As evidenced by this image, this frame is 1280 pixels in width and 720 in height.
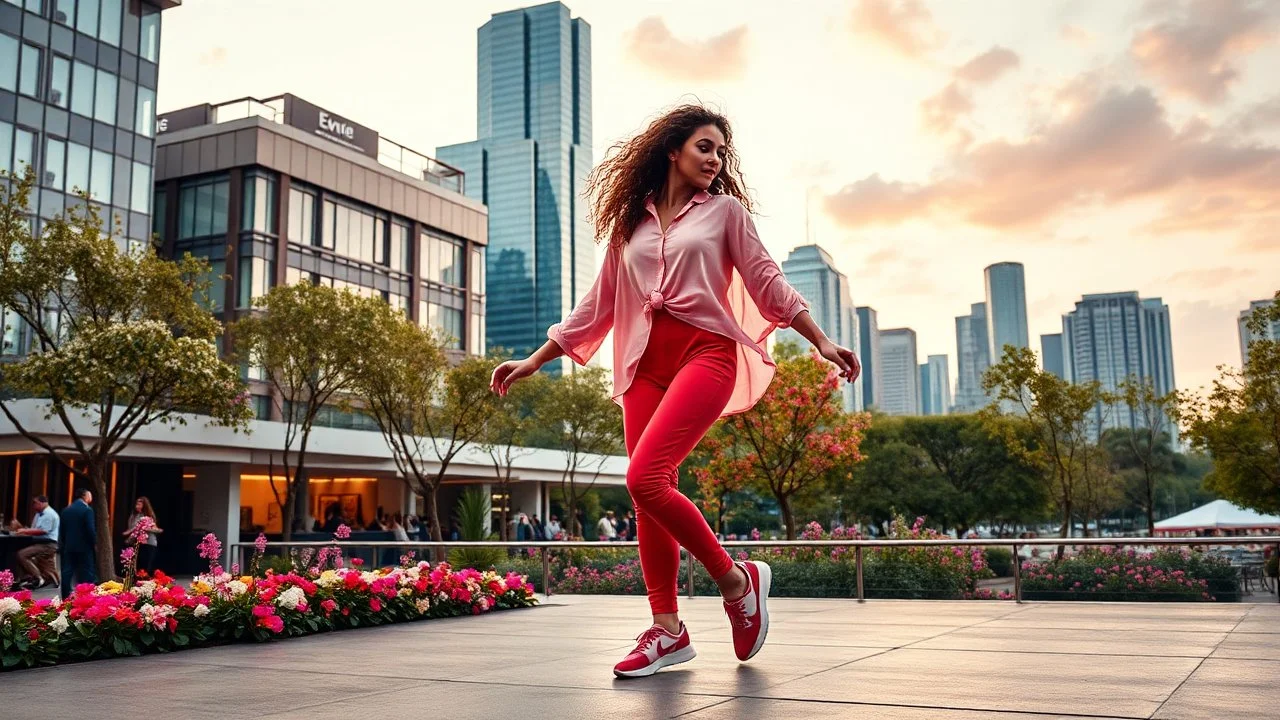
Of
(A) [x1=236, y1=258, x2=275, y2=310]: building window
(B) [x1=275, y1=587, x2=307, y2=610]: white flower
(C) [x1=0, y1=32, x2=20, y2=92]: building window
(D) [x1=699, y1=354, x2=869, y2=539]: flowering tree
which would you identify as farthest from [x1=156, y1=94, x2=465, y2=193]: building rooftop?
(B) [x1=275, y1=587, x2=307, y2=610]: white flower

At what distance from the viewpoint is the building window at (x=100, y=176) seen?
3453 cm

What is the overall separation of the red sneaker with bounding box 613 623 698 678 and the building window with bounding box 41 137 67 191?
3490 centimetres

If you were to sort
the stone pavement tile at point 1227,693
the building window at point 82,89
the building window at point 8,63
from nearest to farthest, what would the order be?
the stone pavement tile at point 1227,693 < the building window at point 8,63 < the building window at point 82,89

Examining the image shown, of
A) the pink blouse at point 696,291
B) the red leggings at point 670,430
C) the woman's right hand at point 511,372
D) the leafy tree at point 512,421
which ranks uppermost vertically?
the leafy tree at point 512,421

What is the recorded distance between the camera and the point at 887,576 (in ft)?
28.8

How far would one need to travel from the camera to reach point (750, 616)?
13.2 ft

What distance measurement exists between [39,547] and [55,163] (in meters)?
19.8

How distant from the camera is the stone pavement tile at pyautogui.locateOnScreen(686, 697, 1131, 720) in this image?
9.11 feet

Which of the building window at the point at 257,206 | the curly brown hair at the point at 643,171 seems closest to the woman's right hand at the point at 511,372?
the curly brown hair at the point at 643,171

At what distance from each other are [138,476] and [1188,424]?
1265 inches

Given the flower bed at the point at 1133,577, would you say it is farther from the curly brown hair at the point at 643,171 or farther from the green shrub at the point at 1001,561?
the curly brown hair at the point at 643,171

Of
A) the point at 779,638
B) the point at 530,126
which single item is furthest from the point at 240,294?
the point at 530,126

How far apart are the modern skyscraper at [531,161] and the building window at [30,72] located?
122747 mm

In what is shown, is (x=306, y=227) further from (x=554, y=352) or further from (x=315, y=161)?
(x=554, y=352)
